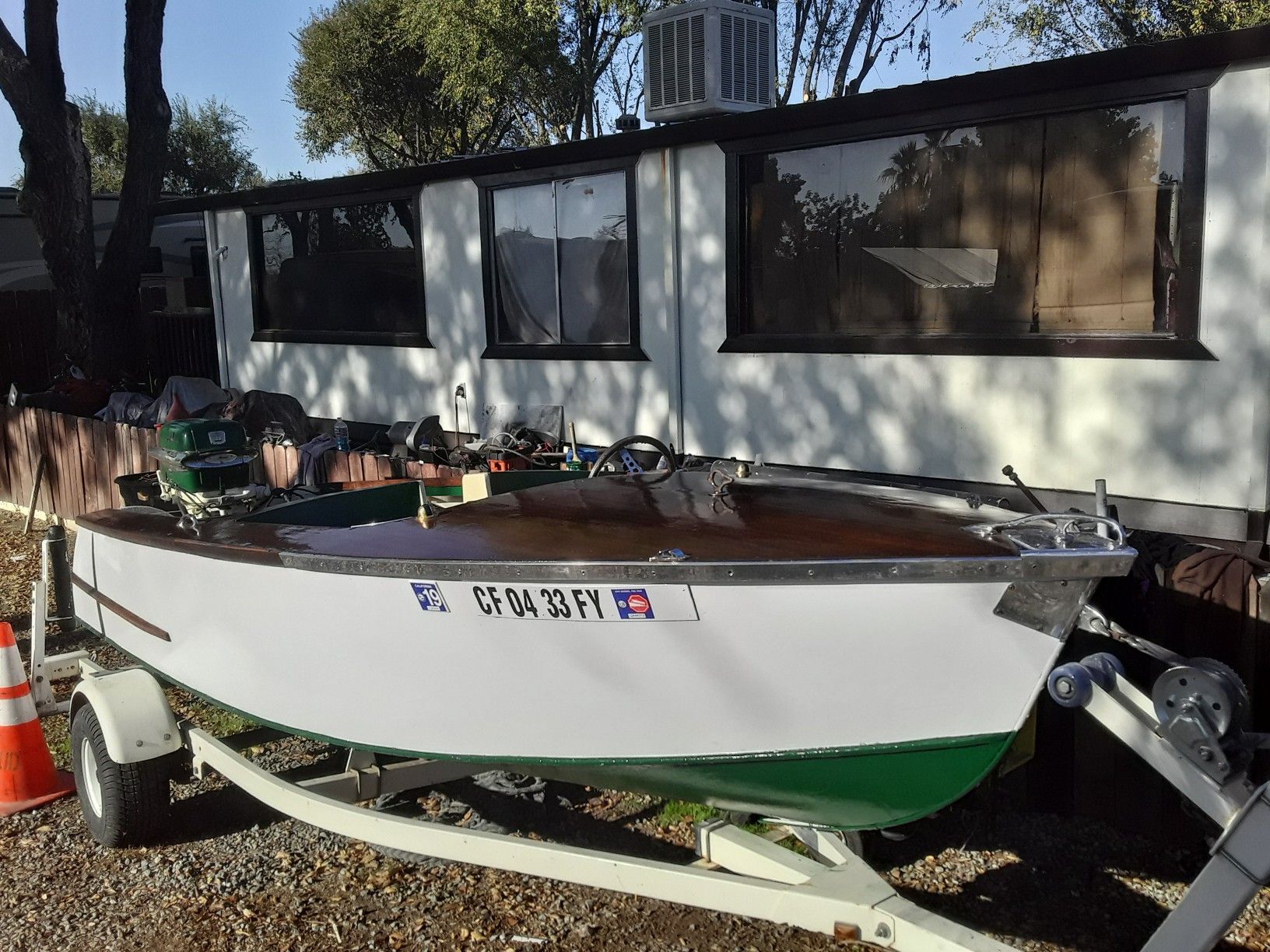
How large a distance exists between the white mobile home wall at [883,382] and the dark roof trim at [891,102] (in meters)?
0.15

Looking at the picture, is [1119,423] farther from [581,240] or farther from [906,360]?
[581,240]

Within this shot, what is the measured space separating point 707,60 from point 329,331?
→ 16.4 feet

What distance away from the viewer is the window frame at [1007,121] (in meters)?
5.89

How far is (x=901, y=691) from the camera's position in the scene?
10.8 ft

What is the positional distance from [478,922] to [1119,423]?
431 centimetres

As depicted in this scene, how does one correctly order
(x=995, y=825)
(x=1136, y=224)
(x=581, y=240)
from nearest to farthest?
(x=995, y=825) → (x=1136, y=224) → (x=581, y=240)

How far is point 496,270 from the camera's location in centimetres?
966

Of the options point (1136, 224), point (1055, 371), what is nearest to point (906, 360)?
point (1055, 371)

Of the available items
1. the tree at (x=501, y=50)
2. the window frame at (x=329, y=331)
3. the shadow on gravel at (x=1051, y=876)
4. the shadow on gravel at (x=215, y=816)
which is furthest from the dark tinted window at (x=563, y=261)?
the tree at (x=501, y=50)

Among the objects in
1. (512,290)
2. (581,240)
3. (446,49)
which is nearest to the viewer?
(581,240)

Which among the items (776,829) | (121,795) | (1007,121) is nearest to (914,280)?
(1007,121)

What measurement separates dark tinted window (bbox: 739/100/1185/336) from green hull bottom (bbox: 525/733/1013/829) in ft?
12.2

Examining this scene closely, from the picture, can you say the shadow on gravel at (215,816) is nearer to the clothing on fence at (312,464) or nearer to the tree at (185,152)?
the clothing on fence at (312,464)

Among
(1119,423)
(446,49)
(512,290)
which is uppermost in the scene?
(446,49)
